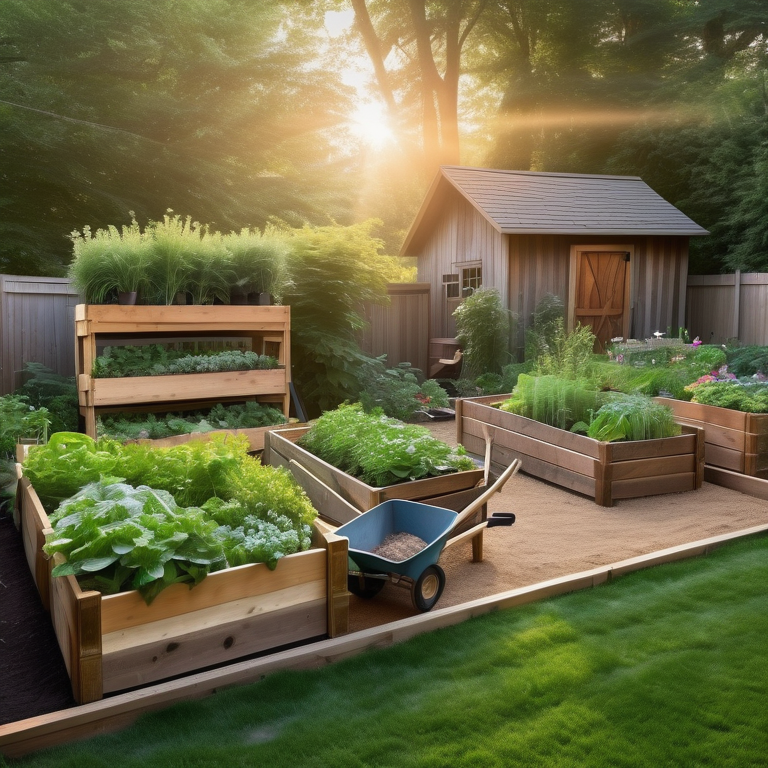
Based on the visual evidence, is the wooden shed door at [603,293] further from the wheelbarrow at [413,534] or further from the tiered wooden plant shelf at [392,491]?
the wheelbarrow at [413,534]

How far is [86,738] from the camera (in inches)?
110

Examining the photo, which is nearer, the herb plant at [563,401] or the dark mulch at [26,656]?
the dark mulch at [26,656]

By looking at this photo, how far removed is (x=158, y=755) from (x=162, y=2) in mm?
20015

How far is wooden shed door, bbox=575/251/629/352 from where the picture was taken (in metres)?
13.3

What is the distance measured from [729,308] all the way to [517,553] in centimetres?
1295

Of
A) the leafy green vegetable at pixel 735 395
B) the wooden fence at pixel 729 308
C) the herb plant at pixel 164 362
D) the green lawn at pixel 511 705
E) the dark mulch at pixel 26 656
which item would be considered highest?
the wooden fence at pixel 729 308

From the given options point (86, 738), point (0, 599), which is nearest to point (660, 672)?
point (86, 738)

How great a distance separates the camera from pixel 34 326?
28.5 ft

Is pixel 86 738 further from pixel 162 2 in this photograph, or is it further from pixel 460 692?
pixel 162 2

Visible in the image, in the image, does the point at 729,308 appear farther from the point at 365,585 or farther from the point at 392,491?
the point at 365,585

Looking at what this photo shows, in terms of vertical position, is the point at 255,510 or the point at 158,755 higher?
the point at 255,510

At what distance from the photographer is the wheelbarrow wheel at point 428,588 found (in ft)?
12.4

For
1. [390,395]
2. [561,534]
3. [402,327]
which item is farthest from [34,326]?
[402,327]

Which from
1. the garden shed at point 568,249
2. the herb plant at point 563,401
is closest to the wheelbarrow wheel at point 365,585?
the herb plant at point 563,401
